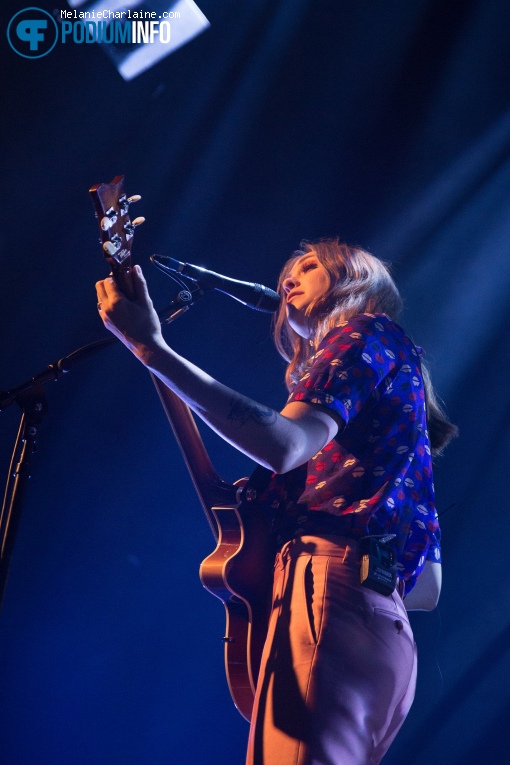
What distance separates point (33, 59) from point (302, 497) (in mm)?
3474

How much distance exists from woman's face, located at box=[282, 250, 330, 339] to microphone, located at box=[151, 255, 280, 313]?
0.06 metres

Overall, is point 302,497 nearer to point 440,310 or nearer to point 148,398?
point 148,398

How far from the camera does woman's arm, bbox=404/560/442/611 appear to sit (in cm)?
195

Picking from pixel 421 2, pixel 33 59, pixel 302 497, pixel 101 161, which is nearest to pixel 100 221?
pixel 302 497

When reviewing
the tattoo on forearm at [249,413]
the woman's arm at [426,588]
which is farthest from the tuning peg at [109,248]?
the woman's arm at [426,588]

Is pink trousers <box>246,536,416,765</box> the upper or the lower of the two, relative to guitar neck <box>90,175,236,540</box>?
lower

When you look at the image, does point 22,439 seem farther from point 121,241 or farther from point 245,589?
point 245,589

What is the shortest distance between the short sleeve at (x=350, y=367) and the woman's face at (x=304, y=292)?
16.2 inches

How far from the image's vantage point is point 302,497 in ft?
5.56

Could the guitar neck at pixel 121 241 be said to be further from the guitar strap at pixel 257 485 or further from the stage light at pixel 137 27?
the stage light at pixel 137 27

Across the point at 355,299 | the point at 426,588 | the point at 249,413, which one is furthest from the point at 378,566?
the point at 355,299

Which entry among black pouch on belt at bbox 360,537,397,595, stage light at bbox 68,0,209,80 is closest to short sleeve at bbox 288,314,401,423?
black pouch on belt at bbox 360,537,397,595

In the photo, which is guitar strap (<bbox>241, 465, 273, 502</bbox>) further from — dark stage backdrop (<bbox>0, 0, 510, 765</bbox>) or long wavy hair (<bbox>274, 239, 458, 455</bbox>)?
dark stage backdrop (<bbox>0, 0, 510, 765</bbox>)

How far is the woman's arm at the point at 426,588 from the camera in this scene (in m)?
1.95
